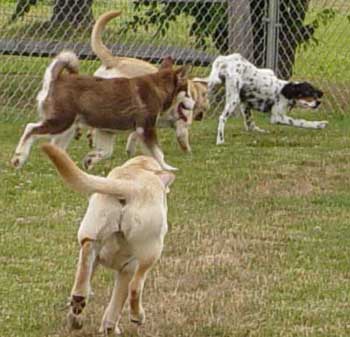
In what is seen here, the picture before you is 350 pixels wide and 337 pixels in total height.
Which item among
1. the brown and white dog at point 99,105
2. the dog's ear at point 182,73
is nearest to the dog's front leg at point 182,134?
the brown and white dog at point 99,105

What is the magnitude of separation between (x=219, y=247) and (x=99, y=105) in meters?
2.63

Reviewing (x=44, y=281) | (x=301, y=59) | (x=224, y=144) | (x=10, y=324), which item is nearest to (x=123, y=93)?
(x=224, y=144)

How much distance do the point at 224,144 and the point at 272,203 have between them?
8.51 ft

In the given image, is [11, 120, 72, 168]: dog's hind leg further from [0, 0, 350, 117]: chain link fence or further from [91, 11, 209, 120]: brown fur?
[0, 0, 350, 117]: chain link fence

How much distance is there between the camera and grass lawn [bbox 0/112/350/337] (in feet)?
18.4

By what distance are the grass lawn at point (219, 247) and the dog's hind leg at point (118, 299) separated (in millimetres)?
111

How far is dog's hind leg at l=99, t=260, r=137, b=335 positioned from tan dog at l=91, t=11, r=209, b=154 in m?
4.71

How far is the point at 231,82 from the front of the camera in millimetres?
11297

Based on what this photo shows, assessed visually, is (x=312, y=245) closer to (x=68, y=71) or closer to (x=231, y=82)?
(x=68, y=71)

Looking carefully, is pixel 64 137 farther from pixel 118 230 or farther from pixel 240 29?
pixel 118 230

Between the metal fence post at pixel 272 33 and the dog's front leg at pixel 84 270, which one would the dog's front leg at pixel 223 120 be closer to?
the metal fence post at pixel 272 33

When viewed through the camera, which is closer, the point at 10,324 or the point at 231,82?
the point at 10,324

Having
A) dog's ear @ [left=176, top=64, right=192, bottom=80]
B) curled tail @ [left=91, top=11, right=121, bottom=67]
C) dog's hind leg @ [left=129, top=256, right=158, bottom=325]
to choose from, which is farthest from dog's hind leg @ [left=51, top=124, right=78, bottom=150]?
dog's hind leg @ [left=129, top=256, right=158, bottom=325]

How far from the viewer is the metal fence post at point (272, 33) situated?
1291 centimetres
